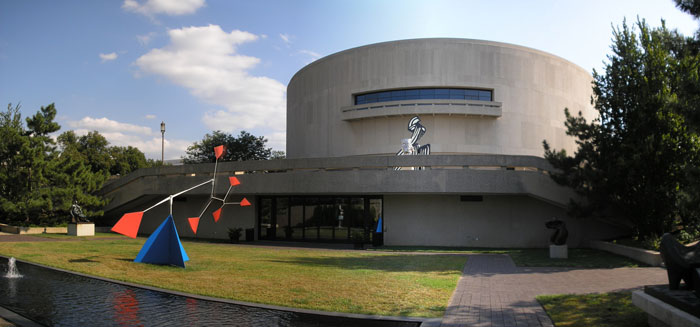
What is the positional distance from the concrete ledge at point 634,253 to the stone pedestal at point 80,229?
91.3ft

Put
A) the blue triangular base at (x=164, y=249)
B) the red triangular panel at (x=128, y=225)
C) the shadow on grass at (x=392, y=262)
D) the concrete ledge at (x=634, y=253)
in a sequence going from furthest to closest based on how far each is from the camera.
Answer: the concrete ledge at (x=634, y=253) < the shadow on grass at (x=392, y=262) < the blue triangular base at (x=164, y=249) < the red triangular panel at (x=128, y=225)

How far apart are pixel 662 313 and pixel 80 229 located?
2895 centimetres

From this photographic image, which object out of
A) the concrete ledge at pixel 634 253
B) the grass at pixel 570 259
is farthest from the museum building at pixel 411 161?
the concrete ledge at pixel 634 253

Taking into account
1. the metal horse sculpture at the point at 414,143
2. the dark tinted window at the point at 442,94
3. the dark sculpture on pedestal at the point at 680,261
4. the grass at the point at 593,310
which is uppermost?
the dark tinted window at the point at 442,94

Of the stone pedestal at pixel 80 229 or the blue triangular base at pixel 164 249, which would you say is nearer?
the blue triangular base at pixel 164 249

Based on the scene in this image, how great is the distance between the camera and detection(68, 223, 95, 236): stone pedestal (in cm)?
2717

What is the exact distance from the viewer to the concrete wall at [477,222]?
2366 cm

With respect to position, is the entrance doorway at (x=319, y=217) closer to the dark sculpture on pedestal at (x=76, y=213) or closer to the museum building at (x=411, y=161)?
the museum building at (x=411, y=161)

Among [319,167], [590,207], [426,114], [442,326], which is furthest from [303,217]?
[442,326]

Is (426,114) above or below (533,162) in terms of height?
above

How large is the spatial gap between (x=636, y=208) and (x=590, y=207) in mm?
1743

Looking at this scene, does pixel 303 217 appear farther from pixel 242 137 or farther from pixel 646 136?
pixel 242 137

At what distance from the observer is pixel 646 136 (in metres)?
18.2

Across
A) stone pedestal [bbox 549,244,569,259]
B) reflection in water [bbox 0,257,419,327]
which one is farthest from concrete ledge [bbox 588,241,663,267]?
reflection in water [bbox 0,257,419,327]
